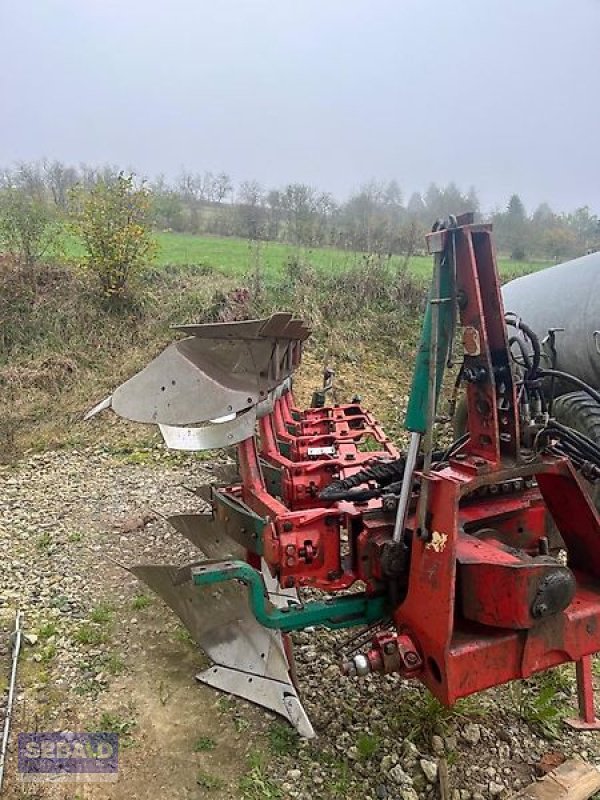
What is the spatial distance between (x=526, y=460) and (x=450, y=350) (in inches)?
18.3

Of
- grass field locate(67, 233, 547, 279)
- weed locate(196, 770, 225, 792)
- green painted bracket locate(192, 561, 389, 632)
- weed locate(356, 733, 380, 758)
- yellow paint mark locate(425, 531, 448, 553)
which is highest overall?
grass field locate(67, 233, 547, 279)

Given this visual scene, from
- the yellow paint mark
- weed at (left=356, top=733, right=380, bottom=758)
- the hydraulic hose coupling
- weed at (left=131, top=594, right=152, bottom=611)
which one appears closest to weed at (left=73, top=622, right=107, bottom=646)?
weed at (left=131, top=594, right=152, bottom=611)

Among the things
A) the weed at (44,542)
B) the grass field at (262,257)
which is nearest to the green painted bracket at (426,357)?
the weed at (44,542)

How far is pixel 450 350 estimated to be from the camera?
239cm

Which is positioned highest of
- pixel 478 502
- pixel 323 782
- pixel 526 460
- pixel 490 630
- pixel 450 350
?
pixel 450 350

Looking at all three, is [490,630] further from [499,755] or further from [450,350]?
[450,350]

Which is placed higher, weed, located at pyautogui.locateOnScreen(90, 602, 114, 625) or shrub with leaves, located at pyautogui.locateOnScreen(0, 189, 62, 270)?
shrub with leaves, located at pyautogui.locateOnScreen(0, 189, 62, 270)

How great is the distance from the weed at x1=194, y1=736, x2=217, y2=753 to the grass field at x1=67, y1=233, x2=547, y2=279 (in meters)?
8.32

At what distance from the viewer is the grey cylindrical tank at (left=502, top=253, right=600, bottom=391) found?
4.68 metres

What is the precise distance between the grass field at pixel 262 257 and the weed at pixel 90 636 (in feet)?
24.4

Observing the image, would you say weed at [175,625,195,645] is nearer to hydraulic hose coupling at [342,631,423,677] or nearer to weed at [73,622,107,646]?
weed at [73,622,107,646]

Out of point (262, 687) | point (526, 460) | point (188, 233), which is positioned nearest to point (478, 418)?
point (526, 460)

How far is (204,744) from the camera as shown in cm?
264

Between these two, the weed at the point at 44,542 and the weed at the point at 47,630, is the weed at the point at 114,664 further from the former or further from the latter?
the weed at the point at 44,542
